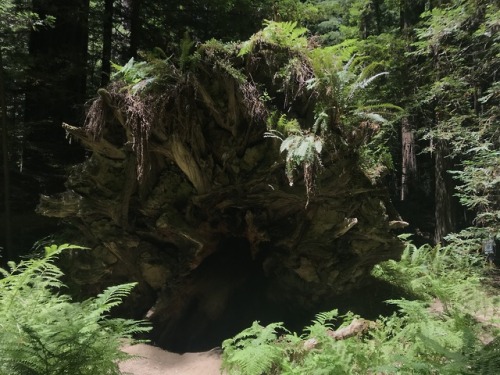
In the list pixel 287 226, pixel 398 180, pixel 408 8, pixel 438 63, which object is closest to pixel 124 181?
pixel 287 226

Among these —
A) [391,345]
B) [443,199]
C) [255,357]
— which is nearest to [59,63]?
[255,357]

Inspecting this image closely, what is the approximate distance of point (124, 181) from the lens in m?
6.20

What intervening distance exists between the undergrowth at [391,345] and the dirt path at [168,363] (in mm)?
488

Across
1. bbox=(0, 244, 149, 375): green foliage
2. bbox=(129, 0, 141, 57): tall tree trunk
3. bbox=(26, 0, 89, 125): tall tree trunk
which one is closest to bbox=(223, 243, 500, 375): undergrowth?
bbox=(0, 244, 149, 375): green foliage

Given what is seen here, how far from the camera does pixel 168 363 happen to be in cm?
577

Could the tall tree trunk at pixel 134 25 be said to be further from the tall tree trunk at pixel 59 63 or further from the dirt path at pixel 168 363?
the dirt path at pixel 168 363

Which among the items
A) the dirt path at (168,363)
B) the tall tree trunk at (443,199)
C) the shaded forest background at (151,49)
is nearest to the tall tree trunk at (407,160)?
the tall tree trunk at (443,199)

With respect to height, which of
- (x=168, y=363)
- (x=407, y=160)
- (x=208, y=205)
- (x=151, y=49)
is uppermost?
(x=151, y=49)

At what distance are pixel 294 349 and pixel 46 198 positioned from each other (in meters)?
4.30

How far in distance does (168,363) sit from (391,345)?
125 inches

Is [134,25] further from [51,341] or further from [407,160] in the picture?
[407,160]

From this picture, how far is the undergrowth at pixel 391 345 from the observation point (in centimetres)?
358

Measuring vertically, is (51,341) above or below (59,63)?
below

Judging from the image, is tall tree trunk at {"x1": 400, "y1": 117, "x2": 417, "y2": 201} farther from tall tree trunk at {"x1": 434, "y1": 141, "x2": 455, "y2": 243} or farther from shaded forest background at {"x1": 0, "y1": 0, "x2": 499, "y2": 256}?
shaded forest background at {"x1": 0, "y1": 0, "x2": 499, "y2": 256}
